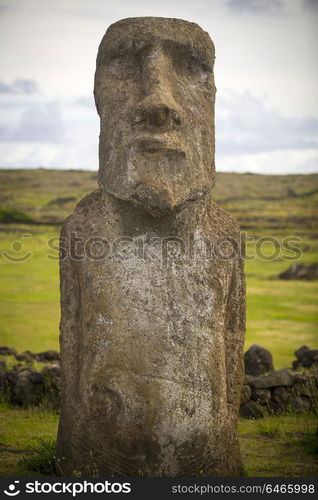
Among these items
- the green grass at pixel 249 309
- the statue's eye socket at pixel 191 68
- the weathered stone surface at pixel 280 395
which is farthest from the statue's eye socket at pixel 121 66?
the green grass at pixel 249 309

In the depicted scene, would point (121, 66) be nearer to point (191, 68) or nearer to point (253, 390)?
point (191, 68)

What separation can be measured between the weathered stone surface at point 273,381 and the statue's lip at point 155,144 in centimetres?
493

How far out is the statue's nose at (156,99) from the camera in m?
5.56

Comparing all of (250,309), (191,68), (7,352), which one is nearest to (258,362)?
(7,352)

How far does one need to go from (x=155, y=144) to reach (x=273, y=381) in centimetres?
514

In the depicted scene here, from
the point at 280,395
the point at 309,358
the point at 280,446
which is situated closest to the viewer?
the point at 280,446

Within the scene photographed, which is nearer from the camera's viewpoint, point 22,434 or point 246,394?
point 22,434

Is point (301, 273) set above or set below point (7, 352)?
above

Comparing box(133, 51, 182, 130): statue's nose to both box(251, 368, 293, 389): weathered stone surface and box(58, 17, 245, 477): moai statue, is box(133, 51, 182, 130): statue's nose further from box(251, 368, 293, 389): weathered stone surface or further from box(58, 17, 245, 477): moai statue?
box(251, 368, 293, 389): weathered stone surface

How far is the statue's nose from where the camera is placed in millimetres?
5562

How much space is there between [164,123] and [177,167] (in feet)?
1.20

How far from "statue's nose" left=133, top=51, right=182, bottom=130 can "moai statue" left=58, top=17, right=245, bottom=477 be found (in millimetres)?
10

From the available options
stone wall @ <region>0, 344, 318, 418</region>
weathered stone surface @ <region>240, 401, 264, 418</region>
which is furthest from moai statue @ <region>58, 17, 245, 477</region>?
stone wall @ <region>0, 344, 318, 418</region>

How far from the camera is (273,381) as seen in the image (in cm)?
970
